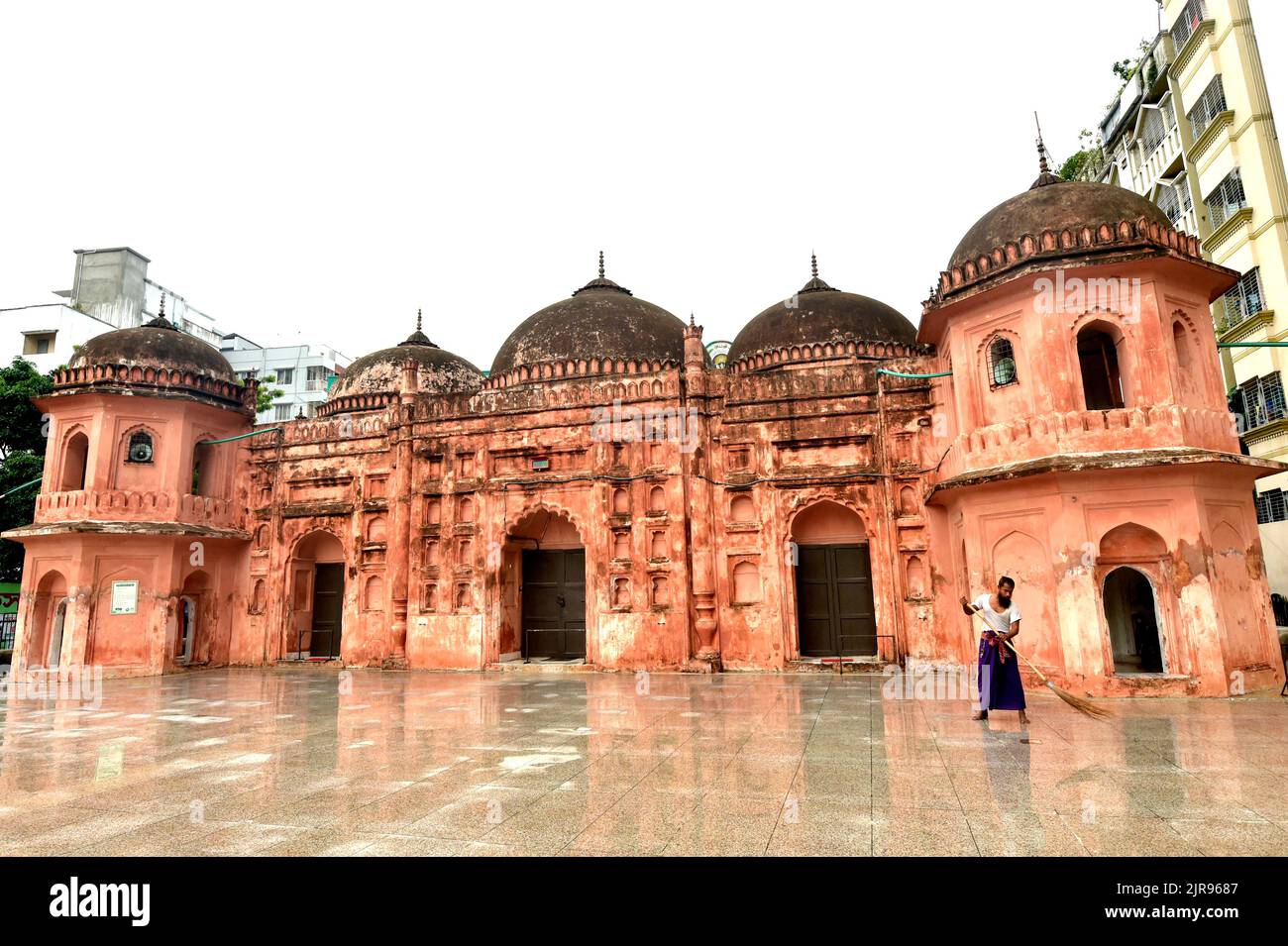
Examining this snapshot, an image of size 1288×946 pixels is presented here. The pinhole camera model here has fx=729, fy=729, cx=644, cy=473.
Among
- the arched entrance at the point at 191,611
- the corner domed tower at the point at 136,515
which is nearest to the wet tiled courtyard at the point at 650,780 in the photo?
the corner domed tower at the point at 136,515

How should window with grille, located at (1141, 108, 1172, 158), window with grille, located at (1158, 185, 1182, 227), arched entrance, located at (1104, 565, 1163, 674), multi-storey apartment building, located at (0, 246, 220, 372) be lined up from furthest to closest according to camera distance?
multi-storey apartment building, located at (0, 246, 220, 372)
window with grille, located at (1141, 108, 1172, 158)
window with grille, located at (1158, 185, 1182, 227)
arched entrance, located at (1104, 565, 1163, 674)

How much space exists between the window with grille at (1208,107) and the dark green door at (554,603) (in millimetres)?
20940

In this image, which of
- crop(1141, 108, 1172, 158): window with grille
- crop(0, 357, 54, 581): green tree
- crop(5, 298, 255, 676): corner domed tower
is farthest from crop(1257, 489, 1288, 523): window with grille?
crop(0, 357, 54, 581): green tree

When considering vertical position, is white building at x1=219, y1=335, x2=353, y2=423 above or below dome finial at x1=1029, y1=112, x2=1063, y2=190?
above

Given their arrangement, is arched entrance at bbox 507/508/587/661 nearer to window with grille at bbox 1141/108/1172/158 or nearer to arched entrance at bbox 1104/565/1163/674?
arched entrance at bbox 1104/565/1163/674

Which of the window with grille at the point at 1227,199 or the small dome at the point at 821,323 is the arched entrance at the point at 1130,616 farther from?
the window with grille at the point at 1227,199

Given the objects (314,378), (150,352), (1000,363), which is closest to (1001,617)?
(1000,363)

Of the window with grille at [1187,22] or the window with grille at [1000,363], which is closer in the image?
the window with grille at [1000,363]

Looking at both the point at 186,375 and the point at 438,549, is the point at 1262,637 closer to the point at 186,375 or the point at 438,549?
the point at 438,549

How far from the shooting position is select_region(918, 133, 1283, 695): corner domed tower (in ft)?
36.6

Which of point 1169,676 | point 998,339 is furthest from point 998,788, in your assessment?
point 998,339

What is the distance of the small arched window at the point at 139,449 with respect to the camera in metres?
18.4

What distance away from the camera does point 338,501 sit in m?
19.1

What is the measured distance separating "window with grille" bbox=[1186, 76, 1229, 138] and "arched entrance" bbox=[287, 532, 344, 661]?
87.5 ft
